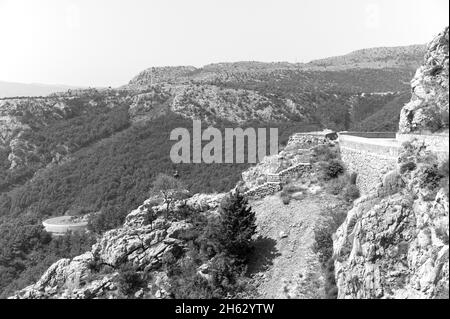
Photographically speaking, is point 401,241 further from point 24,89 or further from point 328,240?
point 24,89

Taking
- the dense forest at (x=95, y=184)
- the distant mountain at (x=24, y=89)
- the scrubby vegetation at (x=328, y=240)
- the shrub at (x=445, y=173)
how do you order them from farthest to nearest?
the distant mountain at (x=24, y=89) < the dense forest at (x=95, y=184) < the scrubby vegetation at (x=328, y=240) < the shrub at (x=445, y=173)

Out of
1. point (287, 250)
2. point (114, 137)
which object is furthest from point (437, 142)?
point (114, 137)

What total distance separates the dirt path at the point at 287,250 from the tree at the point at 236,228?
85 cm

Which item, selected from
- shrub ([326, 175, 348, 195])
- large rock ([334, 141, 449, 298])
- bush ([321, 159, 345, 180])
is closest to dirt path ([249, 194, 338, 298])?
shrub ([326, 175, 348, 195])

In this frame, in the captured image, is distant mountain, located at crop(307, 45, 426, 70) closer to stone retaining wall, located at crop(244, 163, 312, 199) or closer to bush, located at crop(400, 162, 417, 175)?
stone retaining wall, located at crop(244, 163, 312, 199)

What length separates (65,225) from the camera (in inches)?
2301

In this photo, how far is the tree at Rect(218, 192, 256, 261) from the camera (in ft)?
82.8

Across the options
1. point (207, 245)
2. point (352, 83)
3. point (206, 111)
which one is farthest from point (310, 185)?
point (352, 83)

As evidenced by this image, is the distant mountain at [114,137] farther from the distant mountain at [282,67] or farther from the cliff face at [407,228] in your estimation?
the cliff face at [407,228]

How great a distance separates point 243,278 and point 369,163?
8.14 meters

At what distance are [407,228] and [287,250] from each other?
7083 mm

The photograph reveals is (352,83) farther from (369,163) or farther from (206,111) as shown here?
(369,163)

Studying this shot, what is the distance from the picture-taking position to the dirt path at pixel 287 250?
2270cm

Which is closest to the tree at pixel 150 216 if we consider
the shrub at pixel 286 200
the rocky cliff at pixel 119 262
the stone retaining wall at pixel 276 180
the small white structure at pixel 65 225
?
the rocky cliff at pixel 119 262
